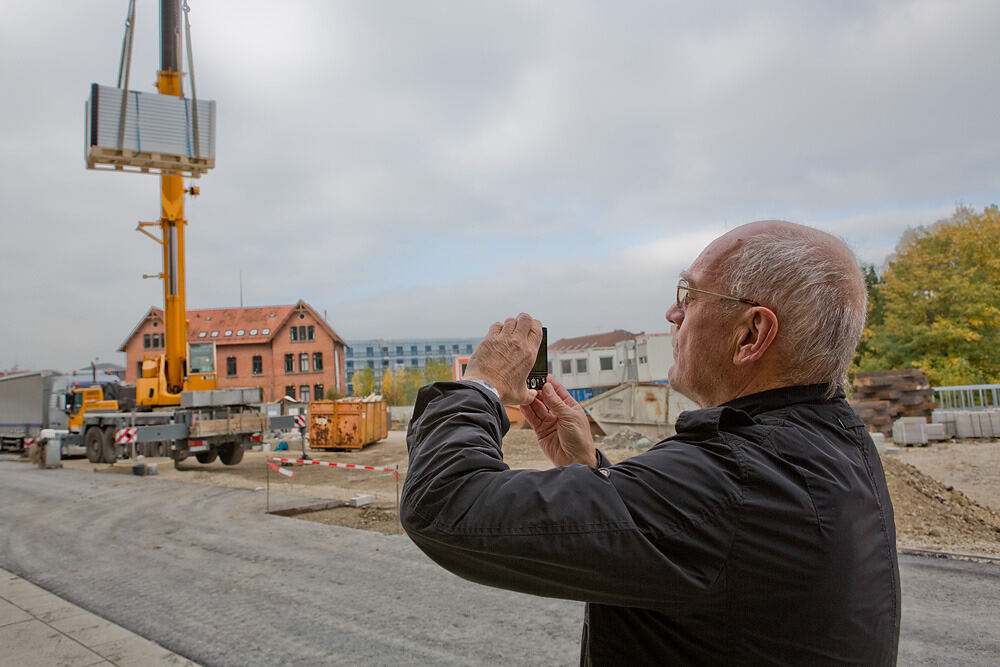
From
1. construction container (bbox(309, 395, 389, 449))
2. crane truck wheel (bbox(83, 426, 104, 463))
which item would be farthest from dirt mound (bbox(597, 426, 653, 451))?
crane truck wheel (bbox(83, 426, 104, 463))

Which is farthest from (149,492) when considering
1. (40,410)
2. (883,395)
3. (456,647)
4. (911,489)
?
(883,395)

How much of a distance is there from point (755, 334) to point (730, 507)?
1.35 feet

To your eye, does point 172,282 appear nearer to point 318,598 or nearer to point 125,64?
point 125,64

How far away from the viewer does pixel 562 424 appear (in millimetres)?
1878

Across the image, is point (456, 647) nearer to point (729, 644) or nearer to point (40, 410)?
point (729, 644)

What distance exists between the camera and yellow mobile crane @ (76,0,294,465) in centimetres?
1345

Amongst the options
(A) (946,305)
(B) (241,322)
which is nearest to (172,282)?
(A) (946,305)

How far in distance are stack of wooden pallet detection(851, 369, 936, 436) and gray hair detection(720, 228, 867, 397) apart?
2194 cm

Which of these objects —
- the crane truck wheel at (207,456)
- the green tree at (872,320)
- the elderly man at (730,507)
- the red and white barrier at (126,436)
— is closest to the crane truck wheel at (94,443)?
the crane truck wheel at (207,456)

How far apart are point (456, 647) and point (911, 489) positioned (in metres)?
8.63

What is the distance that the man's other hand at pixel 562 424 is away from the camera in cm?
185

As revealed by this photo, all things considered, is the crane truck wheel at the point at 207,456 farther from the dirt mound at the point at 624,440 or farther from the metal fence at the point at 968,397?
the metal fence at the point at 968,397

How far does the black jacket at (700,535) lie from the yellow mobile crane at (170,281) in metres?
14.7

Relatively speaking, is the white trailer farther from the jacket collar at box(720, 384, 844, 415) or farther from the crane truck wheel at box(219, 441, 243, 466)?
the jacket collar at box(720, 384, 844, 415)
